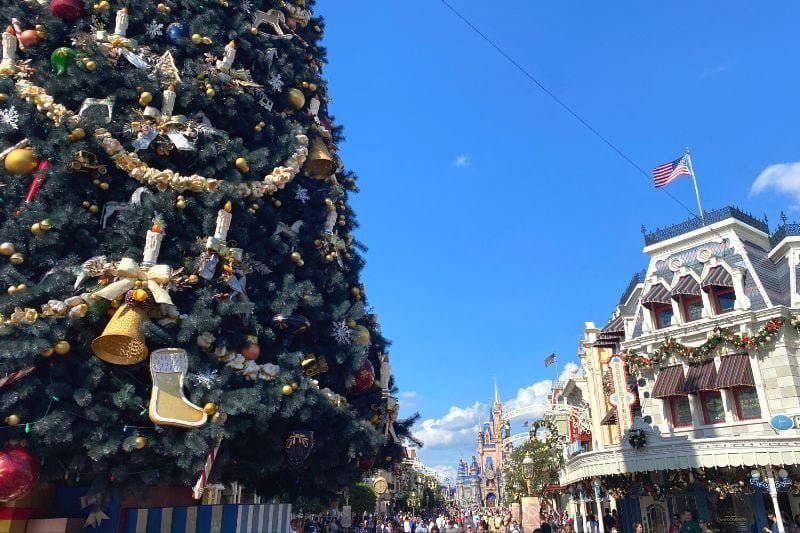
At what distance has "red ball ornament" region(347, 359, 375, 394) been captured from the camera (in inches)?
336

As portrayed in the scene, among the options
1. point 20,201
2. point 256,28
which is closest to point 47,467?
point 20,201

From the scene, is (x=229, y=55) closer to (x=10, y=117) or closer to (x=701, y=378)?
(x=10, y=117)

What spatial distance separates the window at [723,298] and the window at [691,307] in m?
0.65

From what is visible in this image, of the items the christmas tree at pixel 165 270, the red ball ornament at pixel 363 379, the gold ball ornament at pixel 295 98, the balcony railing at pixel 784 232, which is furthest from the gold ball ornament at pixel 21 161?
the balcony railing at pixel 784 232

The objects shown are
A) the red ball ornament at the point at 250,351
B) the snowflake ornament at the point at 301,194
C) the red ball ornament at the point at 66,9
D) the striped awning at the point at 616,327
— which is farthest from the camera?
the striped awning at the point at 616,327

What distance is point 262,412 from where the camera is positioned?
6.23m

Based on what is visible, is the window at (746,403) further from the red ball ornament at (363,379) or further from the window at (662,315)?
the red ball ornament at (363,379)

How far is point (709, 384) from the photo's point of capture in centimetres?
2153

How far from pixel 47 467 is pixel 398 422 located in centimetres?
603

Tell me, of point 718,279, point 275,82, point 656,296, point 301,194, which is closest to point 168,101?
point 275,82

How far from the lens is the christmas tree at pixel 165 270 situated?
5.89m

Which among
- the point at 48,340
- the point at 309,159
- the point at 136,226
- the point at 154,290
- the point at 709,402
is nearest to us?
the point at 48,340

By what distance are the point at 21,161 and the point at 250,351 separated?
12.2ft

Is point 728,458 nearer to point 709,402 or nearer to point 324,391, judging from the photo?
point 709,402
